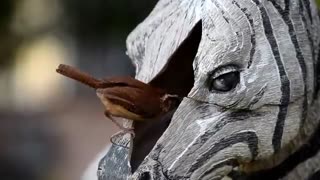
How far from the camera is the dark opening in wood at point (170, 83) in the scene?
1168mm

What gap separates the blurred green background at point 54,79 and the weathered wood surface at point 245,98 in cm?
381

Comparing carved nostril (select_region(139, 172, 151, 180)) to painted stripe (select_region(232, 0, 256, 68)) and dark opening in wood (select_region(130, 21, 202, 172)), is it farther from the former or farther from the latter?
painted stripe (select_region(232, 0, 256, 68))

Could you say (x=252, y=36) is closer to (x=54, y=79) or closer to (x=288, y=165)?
(x=288, y=165)

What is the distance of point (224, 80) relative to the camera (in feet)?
3.63

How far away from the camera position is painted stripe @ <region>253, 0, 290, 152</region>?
1129 millimetres

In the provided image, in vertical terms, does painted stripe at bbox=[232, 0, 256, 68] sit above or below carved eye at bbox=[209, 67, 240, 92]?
above

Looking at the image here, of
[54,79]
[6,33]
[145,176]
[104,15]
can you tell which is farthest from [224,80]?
[54,79]

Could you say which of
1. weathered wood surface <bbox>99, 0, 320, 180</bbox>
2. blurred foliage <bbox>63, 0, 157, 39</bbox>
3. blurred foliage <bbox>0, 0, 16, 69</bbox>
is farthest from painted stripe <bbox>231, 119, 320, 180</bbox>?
blurred foliage <bbox>63, 0, 157, 39</bbox>

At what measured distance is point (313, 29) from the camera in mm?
1188

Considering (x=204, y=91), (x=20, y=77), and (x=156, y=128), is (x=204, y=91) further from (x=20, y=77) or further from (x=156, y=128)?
(x=20, y=77)

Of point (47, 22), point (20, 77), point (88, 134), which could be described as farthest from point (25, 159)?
point (20, 77)

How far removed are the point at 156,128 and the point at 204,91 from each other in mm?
95

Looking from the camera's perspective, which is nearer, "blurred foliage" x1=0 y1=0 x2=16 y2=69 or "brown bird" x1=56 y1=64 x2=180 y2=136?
"brown bird" x1=56 y1=64 x2=180 y2=136

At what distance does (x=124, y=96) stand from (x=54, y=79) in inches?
388
